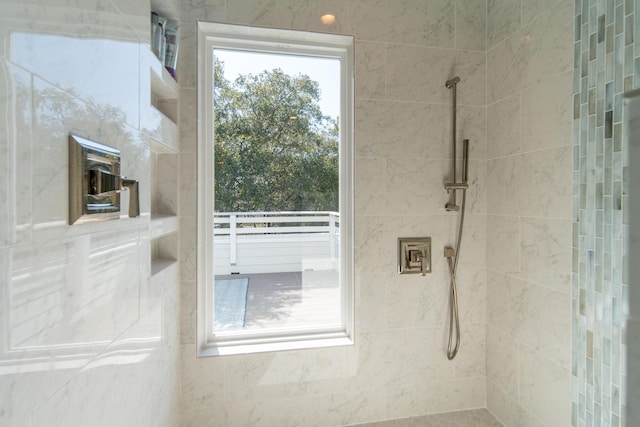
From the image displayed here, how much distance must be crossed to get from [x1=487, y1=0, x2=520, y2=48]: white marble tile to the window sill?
1879mm

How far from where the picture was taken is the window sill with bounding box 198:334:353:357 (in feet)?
5.46

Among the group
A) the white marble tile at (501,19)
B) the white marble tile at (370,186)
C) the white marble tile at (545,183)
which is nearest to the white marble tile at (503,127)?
the white marble tile at (545,183)

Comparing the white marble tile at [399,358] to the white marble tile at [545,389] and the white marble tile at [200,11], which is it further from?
the white marble tile at [200,11]

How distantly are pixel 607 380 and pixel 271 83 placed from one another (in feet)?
6.57

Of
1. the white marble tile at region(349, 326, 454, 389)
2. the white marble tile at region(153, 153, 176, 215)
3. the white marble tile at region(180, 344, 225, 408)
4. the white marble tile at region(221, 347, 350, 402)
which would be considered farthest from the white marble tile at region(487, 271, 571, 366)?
the white marble tile at region(153, 153, 176, 215)

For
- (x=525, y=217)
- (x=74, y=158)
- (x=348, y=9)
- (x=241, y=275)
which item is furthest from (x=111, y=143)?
(x=525, y=217)

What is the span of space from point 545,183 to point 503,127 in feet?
1.39

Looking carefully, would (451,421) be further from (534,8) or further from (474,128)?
(534,8)

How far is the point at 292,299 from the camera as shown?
183 centimetres

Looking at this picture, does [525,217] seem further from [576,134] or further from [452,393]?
[452,393]

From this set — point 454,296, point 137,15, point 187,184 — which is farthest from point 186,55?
point 454,296

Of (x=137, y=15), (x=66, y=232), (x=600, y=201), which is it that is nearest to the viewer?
(x=66, y=232)

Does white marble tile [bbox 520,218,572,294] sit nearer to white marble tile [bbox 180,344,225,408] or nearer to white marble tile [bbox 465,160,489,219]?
white marble tile [bbox 465,160,489,219]

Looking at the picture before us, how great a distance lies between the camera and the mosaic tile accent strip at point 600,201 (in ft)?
3.73
